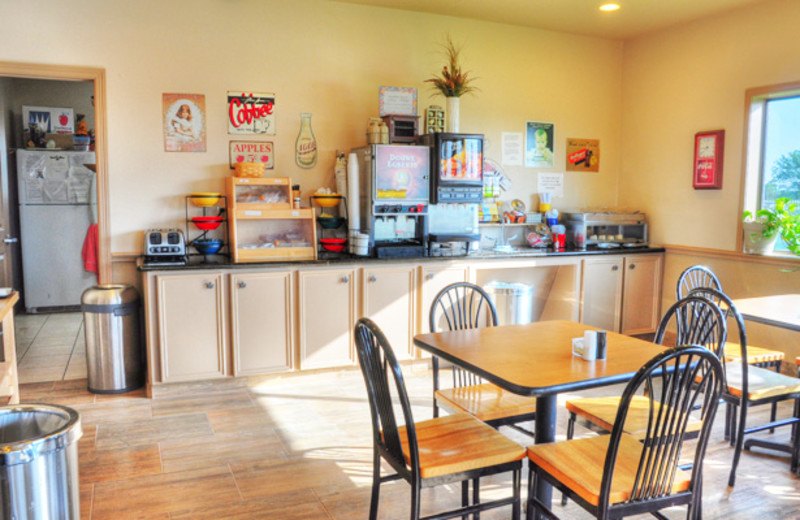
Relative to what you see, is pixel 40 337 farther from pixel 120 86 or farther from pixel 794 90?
pixel 794 90

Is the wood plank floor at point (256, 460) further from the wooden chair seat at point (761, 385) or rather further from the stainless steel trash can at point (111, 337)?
the wooden chair seat at point (761, 385)

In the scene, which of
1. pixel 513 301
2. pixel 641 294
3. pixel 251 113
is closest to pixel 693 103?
pixel 641 294

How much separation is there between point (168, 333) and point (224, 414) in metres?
0.70

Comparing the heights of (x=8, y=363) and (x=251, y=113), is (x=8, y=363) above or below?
below

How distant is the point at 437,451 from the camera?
7.31 feet

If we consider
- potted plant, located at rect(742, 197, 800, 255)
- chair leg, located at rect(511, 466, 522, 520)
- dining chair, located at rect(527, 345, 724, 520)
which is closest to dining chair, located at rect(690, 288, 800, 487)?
dining chair, located at rect(527, 345, 724, 520)

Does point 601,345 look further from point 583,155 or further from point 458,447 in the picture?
point 583,155

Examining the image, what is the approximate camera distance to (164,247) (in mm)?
4230

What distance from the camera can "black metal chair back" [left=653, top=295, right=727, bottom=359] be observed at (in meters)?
2.78

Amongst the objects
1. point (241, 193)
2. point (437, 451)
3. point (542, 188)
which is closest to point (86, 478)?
point (437, 451)

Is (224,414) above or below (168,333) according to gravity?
below

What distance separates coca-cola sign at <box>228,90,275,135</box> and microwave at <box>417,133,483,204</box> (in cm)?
118

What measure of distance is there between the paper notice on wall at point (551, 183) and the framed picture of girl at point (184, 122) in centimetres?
303

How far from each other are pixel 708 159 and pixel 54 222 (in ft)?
21.9
